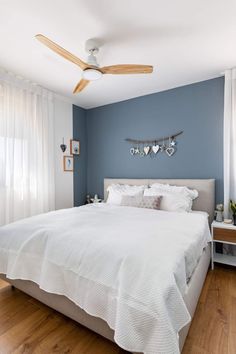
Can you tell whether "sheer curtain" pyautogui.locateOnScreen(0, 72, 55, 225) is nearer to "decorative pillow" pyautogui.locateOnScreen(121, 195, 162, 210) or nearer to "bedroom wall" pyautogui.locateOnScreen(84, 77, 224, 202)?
"bedroom wall" pyautogui.locateOnScreen(84, 77, 224, 202)

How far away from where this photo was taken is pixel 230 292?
82.0 inches

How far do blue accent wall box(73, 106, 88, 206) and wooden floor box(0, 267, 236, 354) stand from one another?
231 cm

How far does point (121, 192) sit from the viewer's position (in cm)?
330

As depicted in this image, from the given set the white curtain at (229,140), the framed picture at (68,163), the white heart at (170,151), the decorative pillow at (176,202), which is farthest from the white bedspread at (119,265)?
the framed picture at (68,163)

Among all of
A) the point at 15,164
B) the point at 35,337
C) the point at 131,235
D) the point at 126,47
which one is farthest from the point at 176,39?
the point at 35,337

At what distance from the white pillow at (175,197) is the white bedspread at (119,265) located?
51 centimetres

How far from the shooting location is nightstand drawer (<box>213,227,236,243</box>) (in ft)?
8.01

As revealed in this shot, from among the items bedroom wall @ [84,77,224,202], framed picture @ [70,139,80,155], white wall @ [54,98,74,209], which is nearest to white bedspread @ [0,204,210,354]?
bedroom wall @ [84,77,224,202]

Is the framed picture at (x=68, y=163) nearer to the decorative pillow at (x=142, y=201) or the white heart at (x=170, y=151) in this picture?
the decorative pillow at (x=142, y=201)

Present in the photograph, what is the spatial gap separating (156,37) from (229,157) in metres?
1.78

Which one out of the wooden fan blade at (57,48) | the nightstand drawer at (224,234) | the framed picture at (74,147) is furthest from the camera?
the framed picture at (74,147)

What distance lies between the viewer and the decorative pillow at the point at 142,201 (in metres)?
2.76

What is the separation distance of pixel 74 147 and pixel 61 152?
35 centimetres

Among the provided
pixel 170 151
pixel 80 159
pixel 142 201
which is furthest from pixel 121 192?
pixel 80 159
